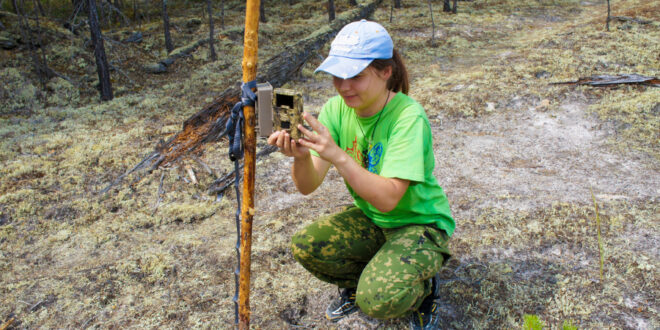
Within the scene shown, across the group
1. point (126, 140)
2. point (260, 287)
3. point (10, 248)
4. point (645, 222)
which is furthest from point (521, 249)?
point (126, 140)

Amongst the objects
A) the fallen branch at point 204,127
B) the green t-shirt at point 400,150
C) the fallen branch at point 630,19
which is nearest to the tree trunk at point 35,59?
the fallen branch at point 204,127

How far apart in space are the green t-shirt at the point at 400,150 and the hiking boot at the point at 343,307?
534mm

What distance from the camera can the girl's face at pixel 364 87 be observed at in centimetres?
209

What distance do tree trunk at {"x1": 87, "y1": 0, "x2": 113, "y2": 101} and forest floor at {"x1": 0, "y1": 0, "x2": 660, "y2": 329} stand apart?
290 millimetres

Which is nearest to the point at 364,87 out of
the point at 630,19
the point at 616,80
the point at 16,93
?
the point at 616,80

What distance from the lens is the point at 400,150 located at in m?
2.09

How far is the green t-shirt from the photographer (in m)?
2.07

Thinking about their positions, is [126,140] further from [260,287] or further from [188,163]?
[260,287]

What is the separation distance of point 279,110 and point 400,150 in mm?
646

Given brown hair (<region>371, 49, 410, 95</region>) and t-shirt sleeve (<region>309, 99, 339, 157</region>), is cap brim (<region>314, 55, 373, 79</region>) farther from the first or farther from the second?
t-shirt sleeve (<region>309, 99, 339, 157</region>)

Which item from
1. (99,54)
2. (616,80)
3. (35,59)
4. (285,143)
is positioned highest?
(285,143)

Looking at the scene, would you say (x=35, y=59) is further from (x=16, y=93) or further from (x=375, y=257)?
(x=375, y=257)

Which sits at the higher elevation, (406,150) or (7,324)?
(406,150)

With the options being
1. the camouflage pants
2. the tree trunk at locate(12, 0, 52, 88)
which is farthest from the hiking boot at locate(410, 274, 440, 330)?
the tree trunk at locate(12, 0, 52, 88)
